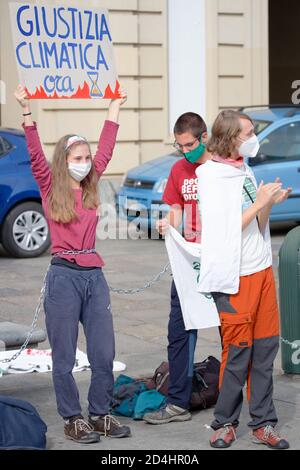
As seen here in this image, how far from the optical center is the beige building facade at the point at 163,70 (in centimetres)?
1889

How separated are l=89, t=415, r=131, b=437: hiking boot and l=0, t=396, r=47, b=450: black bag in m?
0.39

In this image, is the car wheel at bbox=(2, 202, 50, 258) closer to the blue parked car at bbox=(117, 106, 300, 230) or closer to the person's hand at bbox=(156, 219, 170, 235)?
the blue parked car at bbox=(117, 106, 300, 230)

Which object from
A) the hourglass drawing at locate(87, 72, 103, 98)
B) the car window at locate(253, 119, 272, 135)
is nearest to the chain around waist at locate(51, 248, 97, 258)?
the hourglass drawing at locate(87, 72, 103, 98)

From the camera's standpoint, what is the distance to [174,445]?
5.71m

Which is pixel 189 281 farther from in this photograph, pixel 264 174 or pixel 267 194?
pixel 264 174

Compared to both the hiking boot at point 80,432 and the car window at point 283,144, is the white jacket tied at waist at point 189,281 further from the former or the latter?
the car window at point 283,144

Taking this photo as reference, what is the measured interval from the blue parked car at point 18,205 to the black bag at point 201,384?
650cm

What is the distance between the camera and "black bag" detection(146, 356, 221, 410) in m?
6.34

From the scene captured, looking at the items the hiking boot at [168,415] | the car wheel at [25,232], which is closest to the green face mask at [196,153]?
the hiking boot at [168,415]

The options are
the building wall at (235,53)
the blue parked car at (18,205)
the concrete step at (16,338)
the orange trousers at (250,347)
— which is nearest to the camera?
the orange trousers at (250,347)

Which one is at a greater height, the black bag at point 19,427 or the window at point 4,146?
the window at point 4,146

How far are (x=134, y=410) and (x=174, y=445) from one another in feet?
1.89

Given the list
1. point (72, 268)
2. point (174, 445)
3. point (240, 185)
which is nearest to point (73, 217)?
point (72, 268)

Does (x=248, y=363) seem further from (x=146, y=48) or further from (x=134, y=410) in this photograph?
(x=146, y=48)
